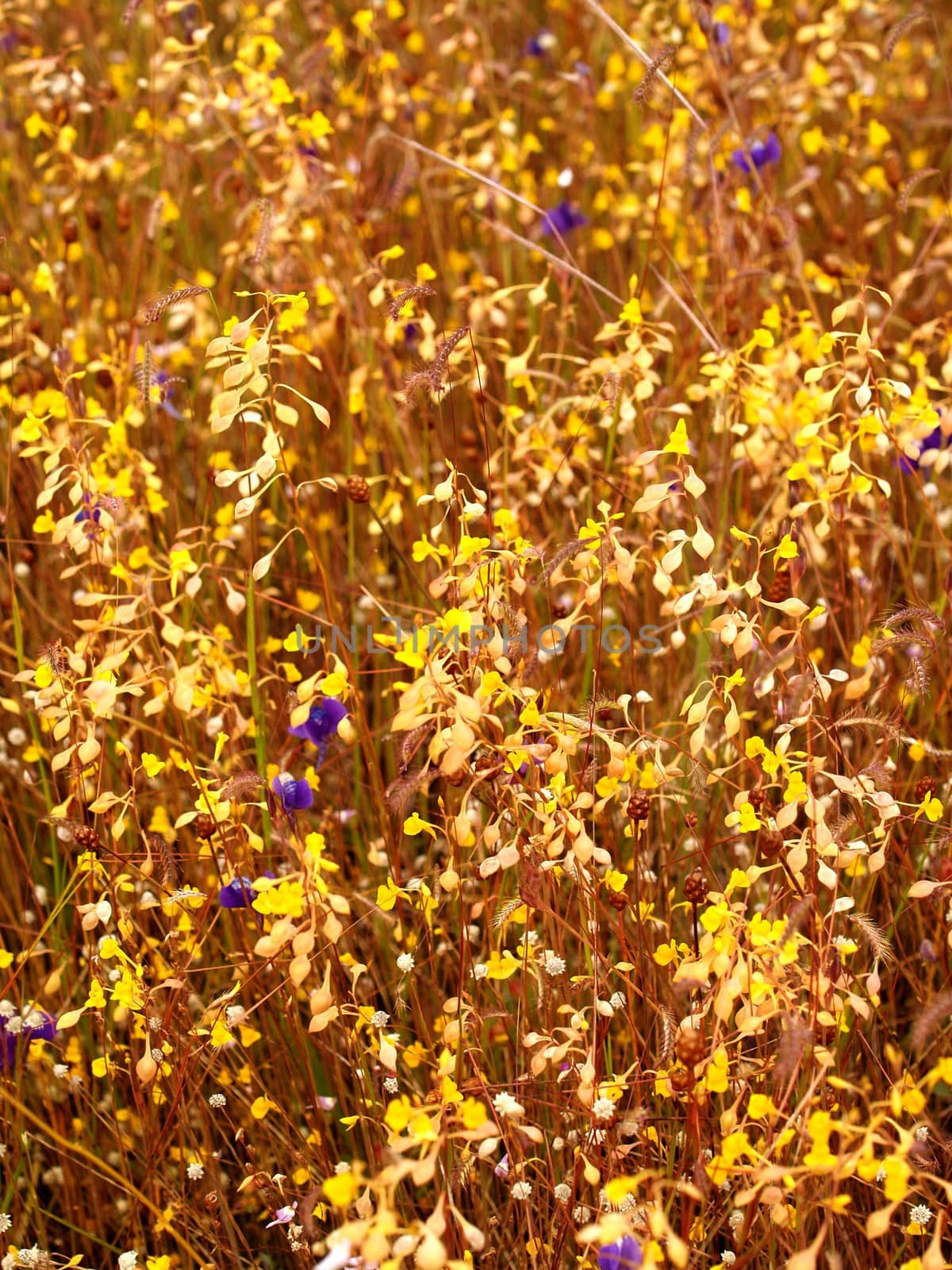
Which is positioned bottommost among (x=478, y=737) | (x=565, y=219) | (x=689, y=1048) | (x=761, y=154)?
(x=689, y=1048)

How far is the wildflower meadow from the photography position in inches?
50.8

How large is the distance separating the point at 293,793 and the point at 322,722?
20cm

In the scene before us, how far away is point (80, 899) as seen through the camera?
1895 mm

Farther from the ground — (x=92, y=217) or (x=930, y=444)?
(x=92, y=217)

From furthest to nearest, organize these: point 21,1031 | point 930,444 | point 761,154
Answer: point 761,154
point 930,444
point 21,1031

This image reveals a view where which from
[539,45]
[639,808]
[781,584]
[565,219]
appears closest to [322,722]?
[639,808]

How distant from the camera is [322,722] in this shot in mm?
1705

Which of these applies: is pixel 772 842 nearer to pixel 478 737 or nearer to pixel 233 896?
pixel 478 737

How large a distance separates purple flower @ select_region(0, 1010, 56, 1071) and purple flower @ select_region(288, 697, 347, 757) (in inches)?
18.7

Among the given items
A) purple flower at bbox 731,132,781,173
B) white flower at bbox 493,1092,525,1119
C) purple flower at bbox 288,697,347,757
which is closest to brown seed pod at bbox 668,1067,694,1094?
white flower at bbox 493,1092,525,1119

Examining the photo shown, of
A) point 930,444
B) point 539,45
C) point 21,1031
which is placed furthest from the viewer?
point 539,45

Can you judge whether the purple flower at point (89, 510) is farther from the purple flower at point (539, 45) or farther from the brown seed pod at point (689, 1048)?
the purple flower at point (539, 45)

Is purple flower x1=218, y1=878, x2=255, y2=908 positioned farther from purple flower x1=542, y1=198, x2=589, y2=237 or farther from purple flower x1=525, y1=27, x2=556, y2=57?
purple flower x1=525, y1=27, x2=556, y2=57

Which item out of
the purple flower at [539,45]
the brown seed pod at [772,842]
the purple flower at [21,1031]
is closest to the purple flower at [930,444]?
the brown seed pod at [772,842]
